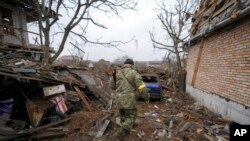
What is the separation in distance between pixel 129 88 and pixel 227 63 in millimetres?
4526

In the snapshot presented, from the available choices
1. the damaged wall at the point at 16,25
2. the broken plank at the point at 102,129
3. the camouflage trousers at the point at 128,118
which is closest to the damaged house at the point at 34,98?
the broken plank at the point at 102,129

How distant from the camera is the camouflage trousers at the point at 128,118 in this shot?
519 centimetres

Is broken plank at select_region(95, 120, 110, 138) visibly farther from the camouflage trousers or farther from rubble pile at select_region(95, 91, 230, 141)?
the camouflage trousers

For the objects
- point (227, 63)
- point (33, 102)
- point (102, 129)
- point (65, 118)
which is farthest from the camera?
point (227, 63)

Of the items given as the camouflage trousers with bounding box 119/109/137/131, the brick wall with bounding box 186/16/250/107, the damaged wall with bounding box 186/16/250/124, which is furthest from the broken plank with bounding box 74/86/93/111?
the brick wall with bounding box 186/16/250/107

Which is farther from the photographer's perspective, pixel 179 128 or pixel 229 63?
pixel 229 63

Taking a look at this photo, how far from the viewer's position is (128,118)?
17.5 ft

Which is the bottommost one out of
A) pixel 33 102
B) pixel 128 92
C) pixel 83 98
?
pixel 83 98

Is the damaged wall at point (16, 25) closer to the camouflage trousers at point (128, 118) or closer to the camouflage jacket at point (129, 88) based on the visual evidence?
the camouflage jacket at point (129, 88)

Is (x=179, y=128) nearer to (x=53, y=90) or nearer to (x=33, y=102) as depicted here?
(x=53, y=90)

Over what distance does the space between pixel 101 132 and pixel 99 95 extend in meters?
3.61

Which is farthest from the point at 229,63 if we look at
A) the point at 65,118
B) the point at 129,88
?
the point at 65,118

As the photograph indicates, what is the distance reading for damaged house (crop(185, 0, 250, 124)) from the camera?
6.27 meters

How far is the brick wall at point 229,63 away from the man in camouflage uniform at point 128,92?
335 centimetres
